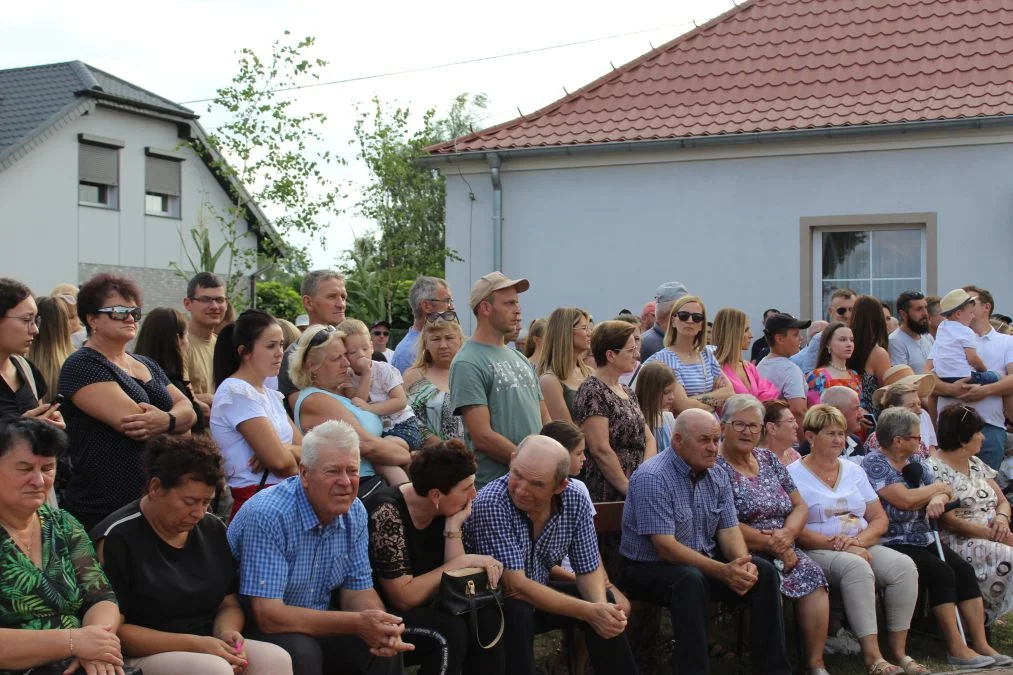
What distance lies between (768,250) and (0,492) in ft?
35.8

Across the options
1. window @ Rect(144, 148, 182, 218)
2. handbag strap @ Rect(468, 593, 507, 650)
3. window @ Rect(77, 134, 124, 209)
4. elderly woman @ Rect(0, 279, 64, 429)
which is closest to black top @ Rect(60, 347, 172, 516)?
elderly woman @ Rect(0, 279, 64, 429)

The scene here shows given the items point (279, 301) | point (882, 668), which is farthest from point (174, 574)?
point (279, 301)

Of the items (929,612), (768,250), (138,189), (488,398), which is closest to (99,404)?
(488,398)

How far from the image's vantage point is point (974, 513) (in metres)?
7.85

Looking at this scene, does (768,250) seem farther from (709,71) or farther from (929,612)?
(929,612)

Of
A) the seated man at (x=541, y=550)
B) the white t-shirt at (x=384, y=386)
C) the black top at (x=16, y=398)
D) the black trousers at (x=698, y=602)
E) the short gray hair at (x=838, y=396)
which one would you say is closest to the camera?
the black top at (x=16, y=398)

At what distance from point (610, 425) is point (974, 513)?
2.77m

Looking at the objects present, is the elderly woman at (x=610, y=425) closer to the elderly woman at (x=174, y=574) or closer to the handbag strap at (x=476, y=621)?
the handbag strap at (x=476, y=621)

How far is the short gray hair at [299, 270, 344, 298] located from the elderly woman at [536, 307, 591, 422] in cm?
132

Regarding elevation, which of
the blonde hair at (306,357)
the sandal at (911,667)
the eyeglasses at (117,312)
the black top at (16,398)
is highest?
the eyeglasses at (117,312)

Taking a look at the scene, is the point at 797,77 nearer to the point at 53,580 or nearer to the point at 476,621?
the point at 476,621

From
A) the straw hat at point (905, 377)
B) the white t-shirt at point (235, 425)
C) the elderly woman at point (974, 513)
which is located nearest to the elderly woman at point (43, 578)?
the white t-shirt at point (235, 425)

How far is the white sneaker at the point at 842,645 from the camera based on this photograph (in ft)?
23.5

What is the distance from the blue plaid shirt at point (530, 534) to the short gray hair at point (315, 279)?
1837 millimetres
